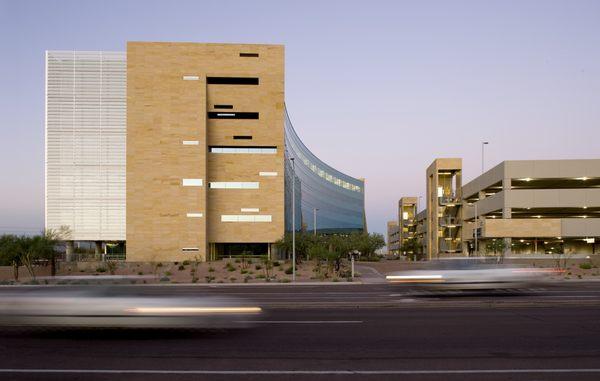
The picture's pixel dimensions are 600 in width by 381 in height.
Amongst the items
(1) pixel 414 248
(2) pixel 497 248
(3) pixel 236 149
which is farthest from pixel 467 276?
(1) pixel 414 248

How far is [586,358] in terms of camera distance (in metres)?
9.00

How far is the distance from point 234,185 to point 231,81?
1191 centimetres

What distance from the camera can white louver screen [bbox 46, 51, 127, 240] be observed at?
7581 cm

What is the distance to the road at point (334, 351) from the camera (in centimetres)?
807

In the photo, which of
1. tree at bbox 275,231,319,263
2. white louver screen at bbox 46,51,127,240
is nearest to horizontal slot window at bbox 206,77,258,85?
tree at bbox 275,231,319,263

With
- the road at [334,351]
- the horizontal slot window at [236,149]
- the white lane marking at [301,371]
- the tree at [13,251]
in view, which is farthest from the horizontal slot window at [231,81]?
the white lane marking at [301,371]

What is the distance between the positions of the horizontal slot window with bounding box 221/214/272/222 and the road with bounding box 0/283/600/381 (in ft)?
160

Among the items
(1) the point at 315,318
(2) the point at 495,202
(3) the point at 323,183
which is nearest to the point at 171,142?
(2) the point at 495,202

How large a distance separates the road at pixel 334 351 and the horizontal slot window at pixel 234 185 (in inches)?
1931

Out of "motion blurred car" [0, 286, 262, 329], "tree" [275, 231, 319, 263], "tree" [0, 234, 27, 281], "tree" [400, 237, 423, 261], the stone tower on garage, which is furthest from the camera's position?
"tree" [400, 237, 423, 261]

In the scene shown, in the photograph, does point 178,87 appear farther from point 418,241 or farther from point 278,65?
point 418,241

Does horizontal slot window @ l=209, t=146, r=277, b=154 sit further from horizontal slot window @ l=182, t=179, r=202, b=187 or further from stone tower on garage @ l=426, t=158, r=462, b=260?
stone tower on garage @ l=426, t=158, r=462, b=260

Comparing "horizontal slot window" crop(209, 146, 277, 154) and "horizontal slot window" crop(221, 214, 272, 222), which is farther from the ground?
"horizontal slot window" crop(209, 146, 277, 154)

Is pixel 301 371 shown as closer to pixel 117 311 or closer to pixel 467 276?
pixel 117 311
